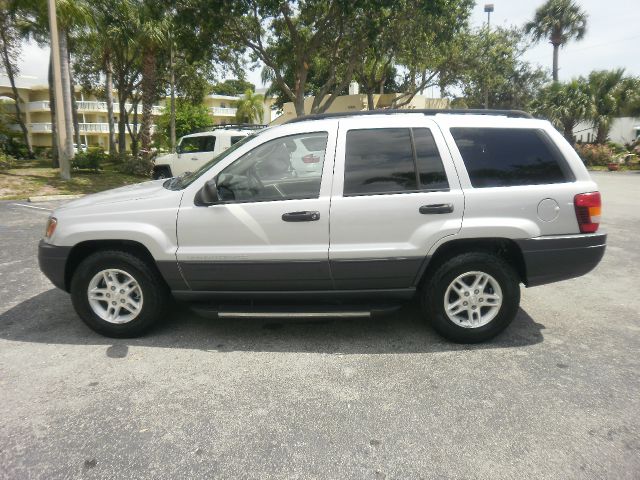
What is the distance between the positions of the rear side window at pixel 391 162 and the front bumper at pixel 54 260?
95.0 inches

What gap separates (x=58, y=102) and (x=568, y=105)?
28066mm

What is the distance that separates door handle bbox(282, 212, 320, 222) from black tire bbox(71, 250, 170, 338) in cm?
124

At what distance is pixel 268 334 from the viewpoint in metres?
4.01

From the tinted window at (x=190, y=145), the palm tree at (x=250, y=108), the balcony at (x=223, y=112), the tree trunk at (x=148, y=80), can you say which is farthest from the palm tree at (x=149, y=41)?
the balcony at (x=223, y=112)

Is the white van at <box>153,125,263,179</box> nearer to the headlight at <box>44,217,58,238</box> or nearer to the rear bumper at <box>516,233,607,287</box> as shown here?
the headlight at <box>44,217,58,238</box>

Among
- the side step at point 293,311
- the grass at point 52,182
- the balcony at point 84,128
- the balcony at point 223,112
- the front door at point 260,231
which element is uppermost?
the balcony at point 223,112

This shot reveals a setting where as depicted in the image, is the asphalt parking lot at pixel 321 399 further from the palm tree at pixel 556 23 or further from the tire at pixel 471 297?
the palm tree at pixel 556 23

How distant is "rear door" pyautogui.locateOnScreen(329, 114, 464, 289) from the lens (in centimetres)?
357

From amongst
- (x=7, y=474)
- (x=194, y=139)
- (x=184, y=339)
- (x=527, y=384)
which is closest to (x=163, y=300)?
(x=184, y=339)

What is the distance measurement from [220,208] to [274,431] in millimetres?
1747

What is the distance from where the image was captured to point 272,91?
3619cm

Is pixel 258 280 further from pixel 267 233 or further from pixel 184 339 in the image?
pixel 184 339

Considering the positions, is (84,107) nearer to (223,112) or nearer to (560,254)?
(223,112)

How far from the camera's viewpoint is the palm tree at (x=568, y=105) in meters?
28.1
